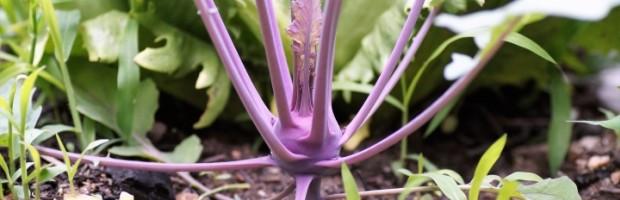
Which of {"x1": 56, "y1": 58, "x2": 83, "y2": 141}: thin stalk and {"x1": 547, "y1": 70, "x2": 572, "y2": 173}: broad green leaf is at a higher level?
{"x1": 56, "y1": 58, "x2": 83, "y2": 141}: thin stalk

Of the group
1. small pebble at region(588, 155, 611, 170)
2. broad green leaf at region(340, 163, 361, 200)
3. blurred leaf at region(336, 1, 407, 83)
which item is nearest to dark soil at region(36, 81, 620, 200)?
small pebble at region(588, 155, 611, 170)

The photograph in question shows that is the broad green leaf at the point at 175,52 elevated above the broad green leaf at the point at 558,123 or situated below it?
above

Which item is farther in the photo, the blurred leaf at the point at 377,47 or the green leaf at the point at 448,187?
the blurred leaf at the point at 377,47

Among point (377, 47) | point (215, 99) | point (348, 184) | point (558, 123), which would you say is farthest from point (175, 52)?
point (558, 123)

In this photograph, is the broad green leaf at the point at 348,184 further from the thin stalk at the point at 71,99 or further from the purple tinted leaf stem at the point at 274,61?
the thin stalk at the point at 71,99

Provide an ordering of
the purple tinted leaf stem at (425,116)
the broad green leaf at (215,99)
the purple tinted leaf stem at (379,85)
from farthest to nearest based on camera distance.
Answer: the broad green leaf at (215,99) < the purple tinted leaf stem at (379,85) < the purple tinted leaf stem at (425,116)

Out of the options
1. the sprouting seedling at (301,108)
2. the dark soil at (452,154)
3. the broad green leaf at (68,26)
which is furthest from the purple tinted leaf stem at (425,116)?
the broad green leaf at (68,26)

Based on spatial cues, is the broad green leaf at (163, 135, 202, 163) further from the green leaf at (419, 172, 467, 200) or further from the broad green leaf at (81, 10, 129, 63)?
the green leaf at (419, 172, 467, 200)
